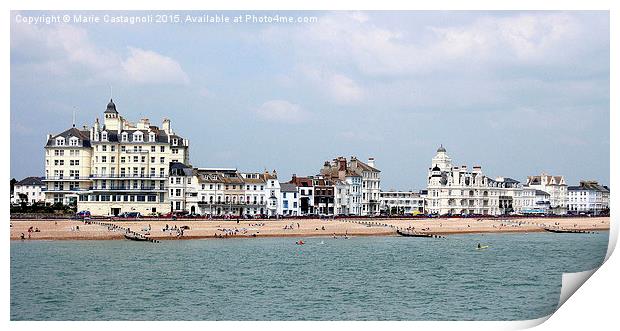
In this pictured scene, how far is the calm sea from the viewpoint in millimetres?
14828

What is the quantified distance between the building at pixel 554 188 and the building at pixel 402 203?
263 inches

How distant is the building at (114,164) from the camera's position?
70.9 ft

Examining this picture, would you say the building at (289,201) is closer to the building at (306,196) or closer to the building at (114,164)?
the building at (306,196)

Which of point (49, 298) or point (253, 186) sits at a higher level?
point (253, 186)

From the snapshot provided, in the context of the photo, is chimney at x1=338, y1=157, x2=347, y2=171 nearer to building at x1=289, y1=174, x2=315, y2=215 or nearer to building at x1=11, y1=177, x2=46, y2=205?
building at x1=289, y1=174, x2=315, y2=215

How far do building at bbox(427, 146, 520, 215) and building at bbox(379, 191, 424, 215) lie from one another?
1565mm

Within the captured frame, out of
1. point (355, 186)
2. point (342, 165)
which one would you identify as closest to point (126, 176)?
point (342, 165)

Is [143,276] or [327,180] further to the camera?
[327,180]

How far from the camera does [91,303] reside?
15.2 metres

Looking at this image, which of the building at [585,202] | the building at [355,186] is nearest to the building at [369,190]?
the building at [355,186]
